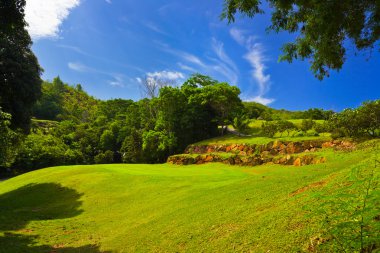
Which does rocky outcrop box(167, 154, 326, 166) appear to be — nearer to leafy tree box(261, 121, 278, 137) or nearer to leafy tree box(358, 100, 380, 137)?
leafy tree box(358, 100, 380, 137)

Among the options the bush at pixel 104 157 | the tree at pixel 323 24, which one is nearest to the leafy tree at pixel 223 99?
the bush at pixel 104 157

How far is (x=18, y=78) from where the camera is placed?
22.0 meters

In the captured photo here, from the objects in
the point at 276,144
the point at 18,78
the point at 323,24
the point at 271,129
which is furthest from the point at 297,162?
the point at 18,78

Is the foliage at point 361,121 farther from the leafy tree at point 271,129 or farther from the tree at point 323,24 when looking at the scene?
the tree at point 323,24

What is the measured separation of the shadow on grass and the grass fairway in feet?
0.12

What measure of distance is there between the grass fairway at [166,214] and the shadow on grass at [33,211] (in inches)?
1.5

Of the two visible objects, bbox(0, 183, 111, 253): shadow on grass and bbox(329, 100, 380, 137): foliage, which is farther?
bbox(329, 100, 380, 137): foliage

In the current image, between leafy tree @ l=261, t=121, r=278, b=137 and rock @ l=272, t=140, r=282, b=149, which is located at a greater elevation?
leafy tree @ l=261, t=121, r=278, b=137

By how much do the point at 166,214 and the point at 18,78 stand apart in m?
17.0

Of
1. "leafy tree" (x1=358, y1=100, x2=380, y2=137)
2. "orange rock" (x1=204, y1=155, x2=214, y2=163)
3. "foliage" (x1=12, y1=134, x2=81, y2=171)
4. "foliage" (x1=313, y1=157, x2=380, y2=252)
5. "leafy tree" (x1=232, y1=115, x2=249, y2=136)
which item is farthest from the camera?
"foliage" (x1=12, y1=134, x2=81, y2=171)

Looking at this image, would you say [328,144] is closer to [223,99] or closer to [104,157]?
[223,99]

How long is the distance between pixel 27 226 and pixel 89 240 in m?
5.24

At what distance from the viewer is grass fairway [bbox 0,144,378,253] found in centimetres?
784

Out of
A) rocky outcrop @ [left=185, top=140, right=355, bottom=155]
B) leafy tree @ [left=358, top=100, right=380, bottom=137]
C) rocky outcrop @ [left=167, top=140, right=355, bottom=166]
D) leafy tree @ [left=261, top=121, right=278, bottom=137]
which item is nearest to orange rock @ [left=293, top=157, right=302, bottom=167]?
rocky outcrop @ [left=167, top=140, right=355, bottom=166]
